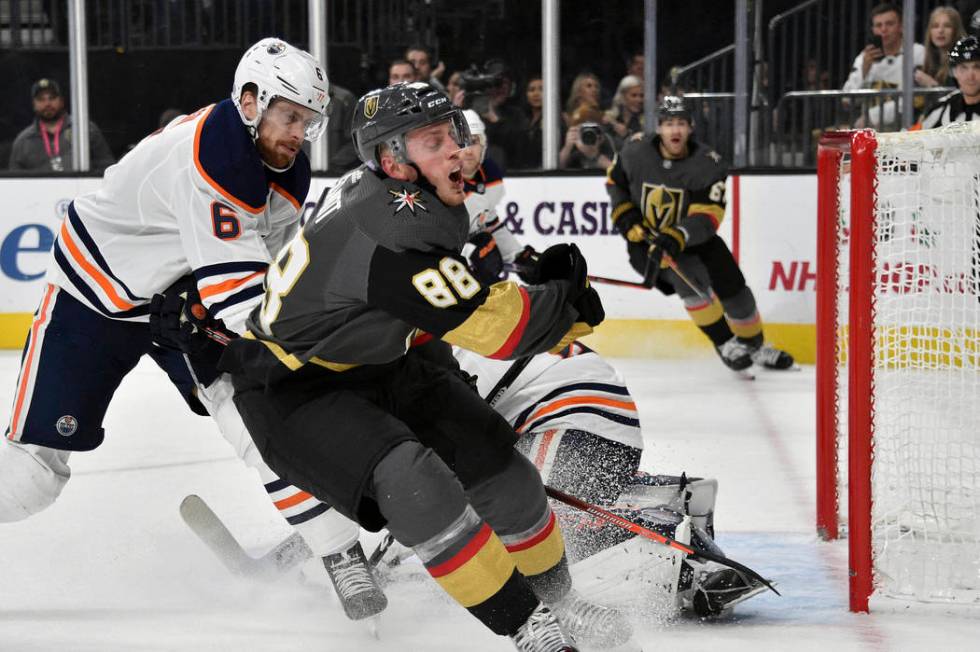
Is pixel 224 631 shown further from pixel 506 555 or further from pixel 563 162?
pixel 563 162

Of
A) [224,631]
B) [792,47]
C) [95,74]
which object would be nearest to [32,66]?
[95,74]

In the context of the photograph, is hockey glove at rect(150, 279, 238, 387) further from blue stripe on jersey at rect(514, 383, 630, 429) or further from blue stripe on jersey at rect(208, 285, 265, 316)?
blue stripe on jersey at rect(514, 383, 630, 429)

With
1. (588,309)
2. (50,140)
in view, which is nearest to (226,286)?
(588,309)

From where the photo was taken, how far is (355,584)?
2.52 m

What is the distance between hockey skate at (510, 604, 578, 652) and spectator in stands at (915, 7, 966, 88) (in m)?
4.53

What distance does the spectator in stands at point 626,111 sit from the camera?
635cm

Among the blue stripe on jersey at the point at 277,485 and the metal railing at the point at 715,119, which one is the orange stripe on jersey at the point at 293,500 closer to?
the blue stripe on jersey at the point at 277,485

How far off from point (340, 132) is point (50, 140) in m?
1.37

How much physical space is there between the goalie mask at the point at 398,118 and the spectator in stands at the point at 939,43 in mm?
4330

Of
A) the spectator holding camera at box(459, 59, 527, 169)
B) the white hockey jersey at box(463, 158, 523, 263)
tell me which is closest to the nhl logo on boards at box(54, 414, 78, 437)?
the white hockey jersey at box(463, 158, 523, 263)

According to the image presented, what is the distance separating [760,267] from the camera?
6066 mm

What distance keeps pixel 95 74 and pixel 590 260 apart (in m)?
2.51

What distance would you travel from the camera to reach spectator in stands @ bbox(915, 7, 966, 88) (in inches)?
234

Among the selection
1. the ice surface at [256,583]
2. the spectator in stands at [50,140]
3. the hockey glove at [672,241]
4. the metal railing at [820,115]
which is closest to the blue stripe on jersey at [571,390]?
the ice surface at [256,583]
